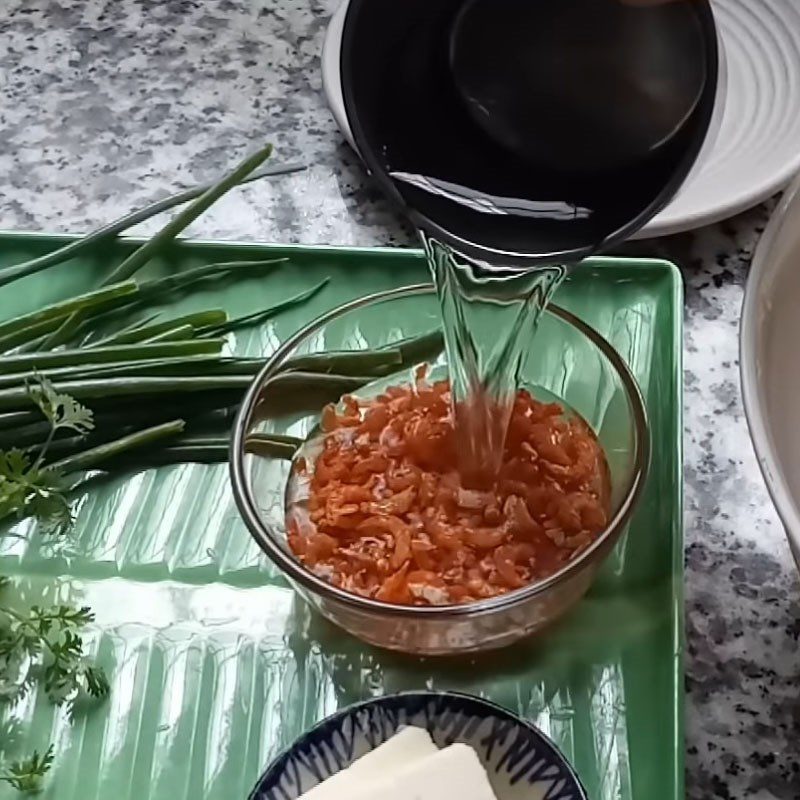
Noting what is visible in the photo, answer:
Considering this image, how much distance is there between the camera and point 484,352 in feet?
3.06

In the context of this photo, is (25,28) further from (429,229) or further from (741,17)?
(429,229)

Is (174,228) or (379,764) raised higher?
(174,228)

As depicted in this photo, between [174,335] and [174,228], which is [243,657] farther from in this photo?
[174,228]

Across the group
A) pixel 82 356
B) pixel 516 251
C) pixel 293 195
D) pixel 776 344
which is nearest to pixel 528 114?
pixel 516 251

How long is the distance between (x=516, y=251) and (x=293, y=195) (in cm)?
58

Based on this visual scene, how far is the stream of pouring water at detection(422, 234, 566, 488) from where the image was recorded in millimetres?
876

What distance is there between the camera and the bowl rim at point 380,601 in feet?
2.71

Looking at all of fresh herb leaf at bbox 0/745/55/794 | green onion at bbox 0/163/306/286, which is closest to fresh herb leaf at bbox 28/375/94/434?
green onion at bbox 0/163/306/286

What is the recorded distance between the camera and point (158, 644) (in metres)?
0.91

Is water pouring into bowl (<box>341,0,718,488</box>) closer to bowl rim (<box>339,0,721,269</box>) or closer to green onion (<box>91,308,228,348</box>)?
bowl rim (<box>339,0,721,269</box>)

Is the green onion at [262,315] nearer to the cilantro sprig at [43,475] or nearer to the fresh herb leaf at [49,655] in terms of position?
the cilantro sprig at [43,475]

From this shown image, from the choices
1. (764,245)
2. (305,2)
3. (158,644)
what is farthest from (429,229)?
(305,2)

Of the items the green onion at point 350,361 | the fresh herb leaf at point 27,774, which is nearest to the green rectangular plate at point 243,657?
the fresh herb leaf at point 27,774

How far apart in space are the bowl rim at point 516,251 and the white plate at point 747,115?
39cm
